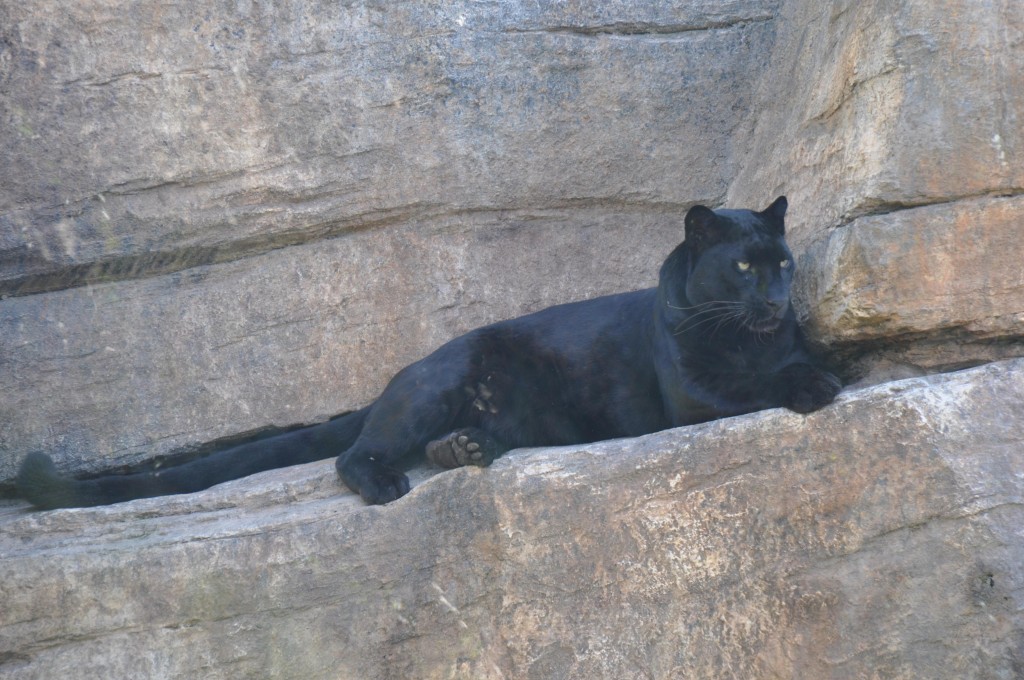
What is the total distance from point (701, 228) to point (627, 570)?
1542 millimetres

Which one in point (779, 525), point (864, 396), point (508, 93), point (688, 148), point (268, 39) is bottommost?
point (779, 525)

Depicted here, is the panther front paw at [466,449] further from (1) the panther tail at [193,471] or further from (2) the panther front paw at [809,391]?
(2) the panther front paw at [809,391]

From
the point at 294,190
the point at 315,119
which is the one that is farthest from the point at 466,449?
the point at 315,119

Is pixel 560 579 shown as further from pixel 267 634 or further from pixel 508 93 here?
pixel 508 93

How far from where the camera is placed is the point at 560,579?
13.1ft

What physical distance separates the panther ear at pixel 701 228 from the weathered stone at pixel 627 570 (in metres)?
0.92

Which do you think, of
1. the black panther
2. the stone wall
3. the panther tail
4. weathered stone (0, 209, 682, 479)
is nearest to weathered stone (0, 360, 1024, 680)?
the stone wall

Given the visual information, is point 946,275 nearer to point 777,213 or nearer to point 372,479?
point 777,213

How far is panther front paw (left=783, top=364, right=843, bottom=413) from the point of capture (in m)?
4.03

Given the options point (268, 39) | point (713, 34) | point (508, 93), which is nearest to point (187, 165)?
point (268, 39)

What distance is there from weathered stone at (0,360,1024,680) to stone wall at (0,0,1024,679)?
0.04 feet

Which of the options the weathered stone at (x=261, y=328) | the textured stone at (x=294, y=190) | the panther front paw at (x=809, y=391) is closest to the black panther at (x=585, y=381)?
the panther front paw at (x=809, y=391)

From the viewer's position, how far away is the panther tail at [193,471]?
4.74m

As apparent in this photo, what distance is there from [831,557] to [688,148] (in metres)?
2.64
